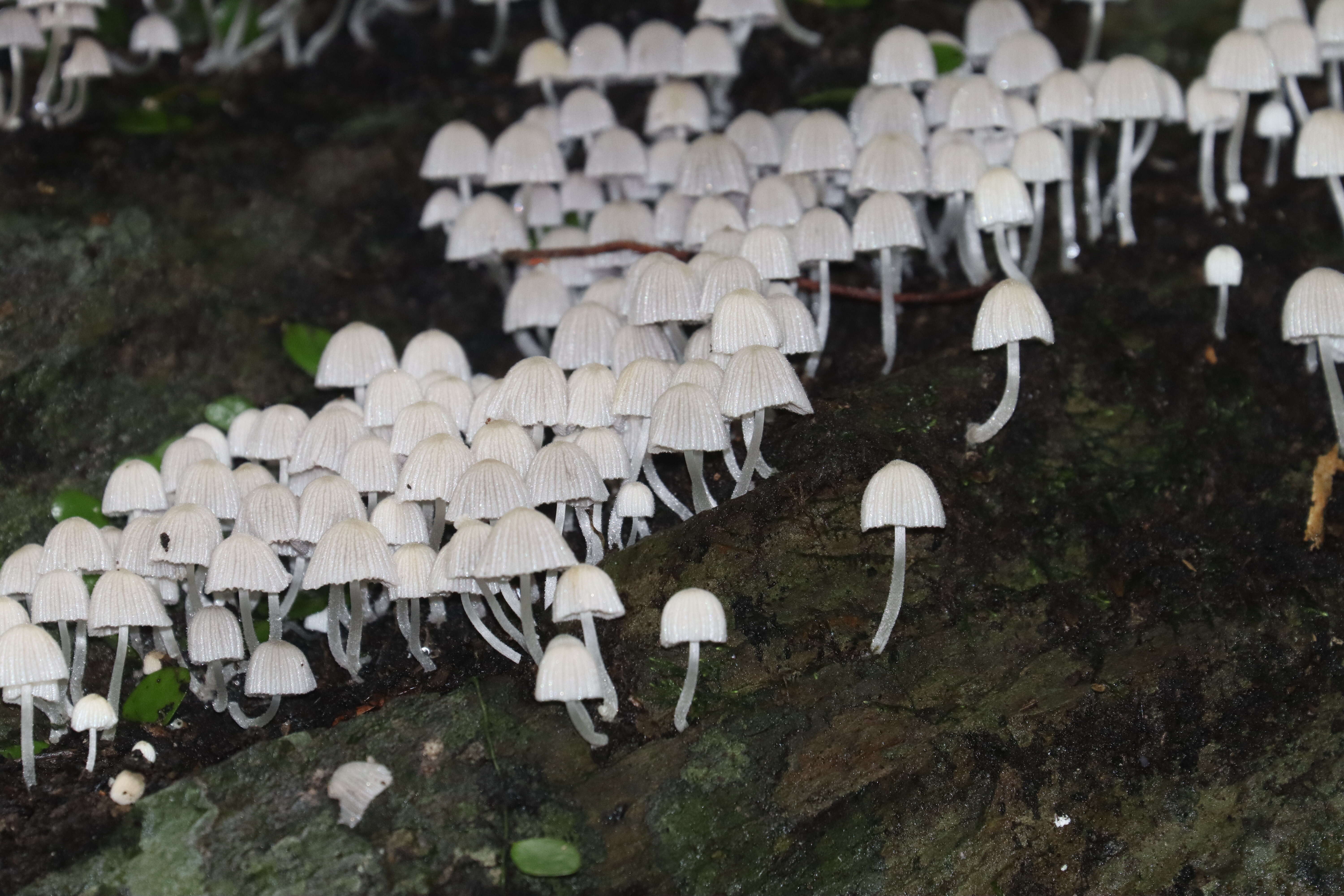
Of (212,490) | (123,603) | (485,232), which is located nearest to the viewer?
(123,603)

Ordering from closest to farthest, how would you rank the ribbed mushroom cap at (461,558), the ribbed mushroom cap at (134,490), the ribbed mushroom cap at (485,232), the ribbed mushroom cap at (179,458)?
the ribbed mushroom cap at (461,558)
the ribbed mushroom cap at (134,490)
the ribbed mushroom cap at (179,458)
the ribbed mushroom cap at (485,232)

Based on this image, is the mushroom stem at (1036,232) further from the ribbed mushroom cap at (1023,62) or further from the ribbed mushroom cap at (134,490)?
the ribbed mushroom cap at (134,490)

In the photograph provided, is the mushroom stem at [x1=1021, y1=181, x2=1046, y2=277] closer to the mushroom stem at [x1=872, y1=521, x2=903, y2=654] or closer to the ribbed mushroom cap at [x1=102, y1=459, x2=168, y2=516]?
the mushroom stem at [x1=872, y1=521, x2=903, y2=654]

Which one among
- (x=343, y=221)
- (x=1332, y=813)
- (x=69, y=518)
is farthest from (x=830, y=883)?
(x=343, y=221)

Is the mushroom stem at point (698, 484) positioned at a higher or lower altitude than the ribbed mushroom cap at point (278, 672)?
higher

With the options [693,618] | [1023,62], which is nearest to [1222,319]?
[1023,62]

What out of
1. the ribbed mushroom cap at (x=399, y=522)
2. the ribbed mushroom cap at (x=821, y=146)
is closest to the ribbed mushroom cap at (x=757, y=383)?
the ribbed mushroom cap at (x=399, y=522)

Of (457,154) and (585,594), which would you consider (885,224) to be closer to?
(585,594)
